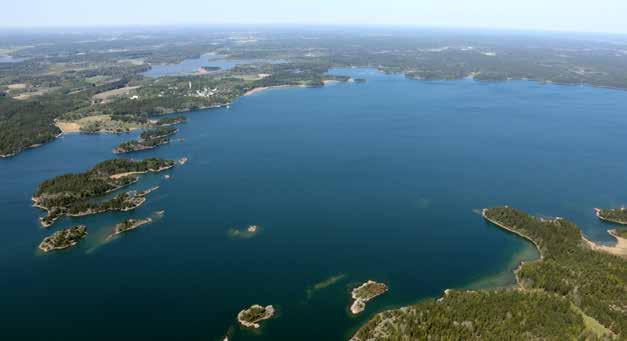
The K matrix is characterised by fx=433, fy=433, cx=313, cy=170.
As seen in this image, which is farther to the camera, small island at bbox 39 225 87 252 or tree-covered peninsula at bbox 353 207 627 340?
small island at bbox 39 225 87 252

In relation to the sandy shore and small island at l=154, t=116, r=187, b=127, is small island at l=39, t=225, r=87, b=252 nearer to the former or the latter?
small island at l=154, t=116, r=187, b=127

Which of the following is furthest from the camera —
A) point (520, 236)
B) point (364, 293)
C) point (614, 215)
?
point (614, 215)

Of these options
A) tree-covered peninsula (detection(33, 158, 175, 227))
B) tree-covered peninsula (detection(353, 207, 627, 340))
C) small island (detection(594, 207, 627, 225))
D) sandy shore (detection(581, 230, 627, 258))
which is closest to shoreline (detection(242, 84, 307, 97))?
tree-covered peninsula (detection(33, 158, 175, 227))

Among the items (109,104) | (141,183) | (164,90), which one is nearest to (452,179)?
(141,183)

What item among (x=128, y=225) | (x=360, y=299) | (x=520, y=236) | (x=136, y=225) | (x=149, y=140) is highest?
(x=149, y=140)

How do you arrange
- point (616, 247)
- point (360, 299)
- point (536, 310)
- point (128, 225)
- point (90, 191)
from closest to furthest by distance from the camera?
point (536, 310), point (360, 299), point (616, 247), point (128, 225), point (90, 191)

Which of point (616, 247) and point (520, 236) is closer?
point (616, 247)

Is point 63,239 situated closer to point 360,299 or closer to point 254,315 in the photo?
point 254,315

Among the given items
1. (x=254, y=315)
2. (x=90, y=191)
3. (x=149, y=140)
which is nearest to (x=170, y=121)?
(x=149, y=140)

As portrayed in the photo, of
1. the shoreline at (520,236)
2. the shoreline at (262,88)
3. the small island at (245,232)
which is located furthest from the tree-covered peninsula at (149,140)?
the shoreline at (520,236)
